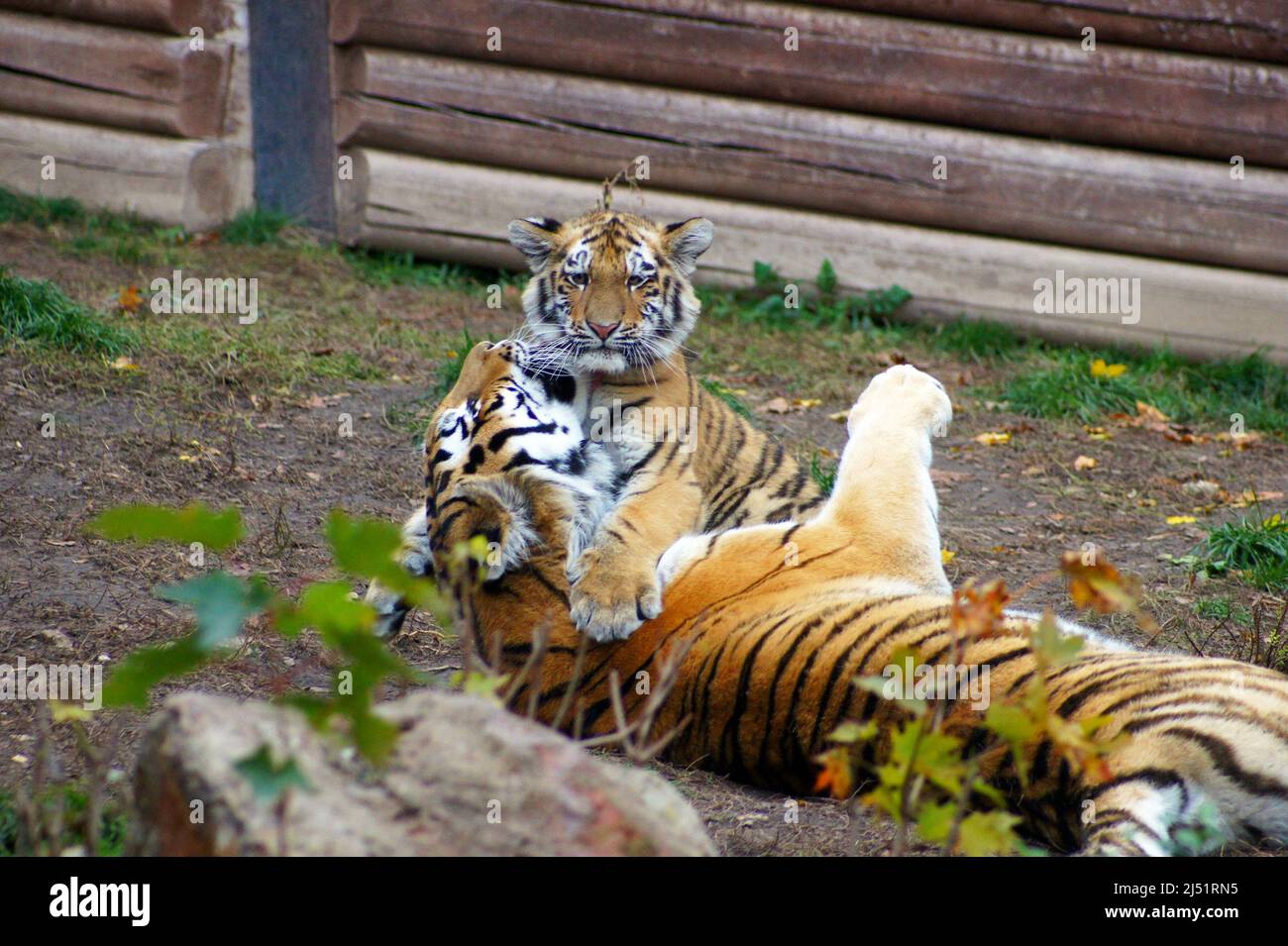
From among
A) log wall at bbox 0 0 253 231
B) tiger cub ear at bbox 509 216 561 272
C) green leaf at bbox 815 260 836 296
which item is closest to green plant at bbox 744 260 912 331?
green leaf at bbox 815 260 836 296

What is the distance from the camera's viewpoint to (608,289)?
4703mm

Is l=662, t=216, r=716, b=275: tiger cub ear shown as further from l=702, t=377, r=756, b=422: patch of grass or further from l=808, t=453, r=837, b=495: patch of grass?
l=702, t=377, r=756, b=422: patch of grass

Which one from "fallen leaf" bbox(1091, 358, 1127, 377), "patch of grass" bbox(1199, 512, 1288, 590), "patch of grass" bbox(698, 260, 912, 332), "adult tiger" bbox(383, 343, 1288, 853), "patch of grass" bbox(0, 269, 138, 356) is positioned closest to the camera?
"adult tiger" bbox(383, 343, 1288, 853)

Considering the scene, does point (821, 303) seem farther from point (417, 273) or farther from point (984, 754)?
point (984, 754)

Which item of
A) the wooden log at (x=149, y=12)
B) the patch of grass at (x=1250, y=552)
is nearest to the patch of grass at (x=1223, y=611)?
the patch of grass at (x=1250, y=552)

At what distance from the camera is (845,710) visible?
297 centimetres

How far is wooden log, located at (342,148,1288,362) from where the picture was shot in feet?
24.7

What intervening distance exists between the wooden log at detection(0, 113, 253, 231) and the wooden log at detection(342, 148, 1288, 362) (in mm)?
796

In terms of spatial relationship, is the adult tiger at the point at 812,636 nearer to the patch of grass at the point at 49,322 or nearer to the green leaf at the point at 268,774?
the green leaf at the point at 268,774

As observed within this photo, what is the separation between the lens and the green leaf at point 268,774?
5.03 ft

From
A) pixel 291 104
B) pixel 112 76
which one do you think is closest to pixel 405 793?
pixel 291 104

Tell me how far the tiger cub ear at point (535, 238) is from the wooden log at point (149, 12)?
402 cm

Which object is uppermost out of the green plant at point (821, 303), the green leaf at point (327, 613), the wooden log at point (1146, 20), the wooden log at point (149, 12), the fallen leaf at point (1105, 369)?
the wooden log at point (149, 12)

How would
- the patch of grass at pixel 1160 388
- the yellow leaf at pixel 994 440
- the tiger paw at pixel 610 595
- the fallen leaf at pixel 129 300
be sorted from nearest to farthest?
1. the tiger paw at pixel 610 595
2. the yellow leaf at pixel 994 440
3. the fallen leaf at pixel 129 300
4. the patch of grass at pixel 1160 388
